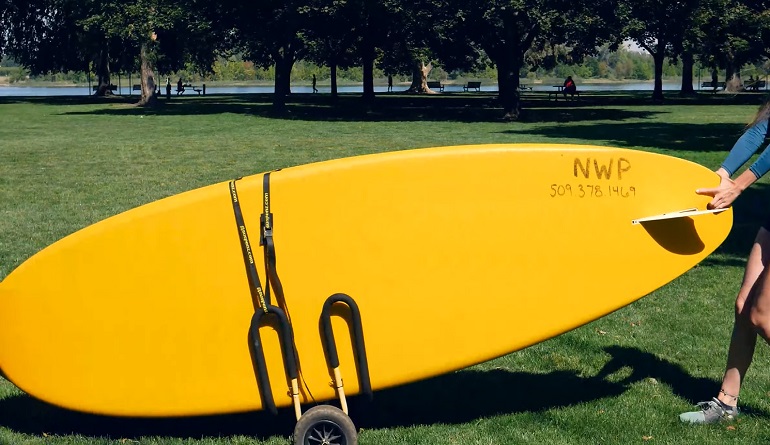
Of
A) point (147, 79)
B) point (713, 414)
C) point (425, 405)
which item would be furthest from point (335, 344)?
point (147, 79)

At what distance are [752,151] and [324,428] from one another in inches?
93.9

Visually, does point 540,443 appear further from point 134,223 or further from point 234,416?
point 134,223

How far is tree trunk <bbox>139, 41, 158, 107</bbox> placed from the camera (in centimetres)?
4812

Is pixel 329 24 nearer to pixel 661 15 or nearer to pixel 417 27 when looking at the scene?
pixel 417 27

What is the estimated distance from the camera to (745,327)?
16.3 ft

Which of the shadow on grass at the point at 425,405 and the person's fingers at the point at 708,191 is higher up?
the person's fingers at the point at 708,191

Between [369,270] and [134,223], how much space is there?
1.12 metres

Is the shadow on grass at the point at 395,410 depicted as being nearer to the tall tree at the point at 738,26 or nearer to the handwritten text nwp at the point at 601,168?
Answer: the handwritten text nwp at the point at 601,168

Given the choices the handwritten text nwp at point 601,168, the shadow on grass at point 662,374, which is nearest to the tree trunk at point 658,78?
the shadow on grass at point 662,374

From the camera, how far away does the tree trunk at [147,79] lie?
158 feet

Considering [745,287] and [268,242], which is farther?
[745,287]

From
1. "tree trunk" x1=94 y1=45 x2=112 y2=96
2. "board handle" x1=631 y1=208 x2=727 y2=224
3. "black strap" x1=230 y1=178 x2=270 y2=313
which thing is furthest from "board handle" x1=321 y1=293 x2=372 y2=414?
"tree trunk" x1=94 y1=45 x2=112 y2=96

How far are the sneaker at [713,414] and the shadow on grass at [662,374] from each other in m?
0.23

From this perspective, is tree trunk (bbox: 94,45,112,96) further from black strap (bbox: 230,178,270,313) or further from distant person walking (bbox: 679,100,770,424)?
distant person walking (bbox: 679,100,770,424)
